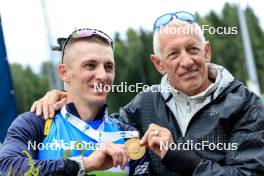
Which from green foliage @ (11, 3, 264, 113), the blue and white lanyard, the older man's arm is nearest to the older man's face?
the older man's arm

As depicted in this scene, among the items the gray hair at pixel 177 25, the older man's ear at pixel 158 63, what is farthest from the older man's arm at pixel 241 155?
the older man's ear at pixel 158 63

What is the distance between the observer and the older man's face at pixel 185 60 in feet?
12.8

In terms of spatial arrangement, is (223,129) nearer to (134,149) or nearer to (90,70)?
(134,149)

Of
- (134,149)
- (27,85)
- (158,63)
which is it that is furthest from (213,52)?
(134,149)

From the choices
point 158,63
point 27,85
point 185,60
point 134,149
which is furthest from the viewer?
point 27,85

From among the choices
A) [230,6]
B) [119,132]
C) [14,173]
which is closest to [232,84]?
→ [119,132]

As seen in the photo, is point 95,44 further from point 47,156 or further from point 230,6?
point 230,6

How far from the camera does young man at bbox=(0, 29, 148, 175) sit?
11.6ft

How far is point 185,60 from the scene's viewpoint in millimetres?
3887

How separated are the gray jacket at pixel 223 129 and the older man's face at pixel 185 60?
0.45 ft

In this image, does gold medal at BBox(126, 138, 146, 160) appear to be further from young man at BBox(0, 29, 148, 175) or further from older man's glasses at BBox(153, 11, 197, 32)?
older man's glasses at BBox(153, 11, 197, 32)

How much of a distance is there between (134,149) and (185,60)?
733 millimetres

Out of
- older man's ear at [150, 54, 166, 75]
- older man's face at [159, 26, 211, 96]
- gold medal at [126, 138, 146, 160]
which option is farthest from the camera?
older man's ear at [150, 54, 166, 75]

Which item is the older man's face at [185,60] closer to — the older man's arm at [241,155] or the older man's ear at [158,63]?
the older man's ear at [158,63]
